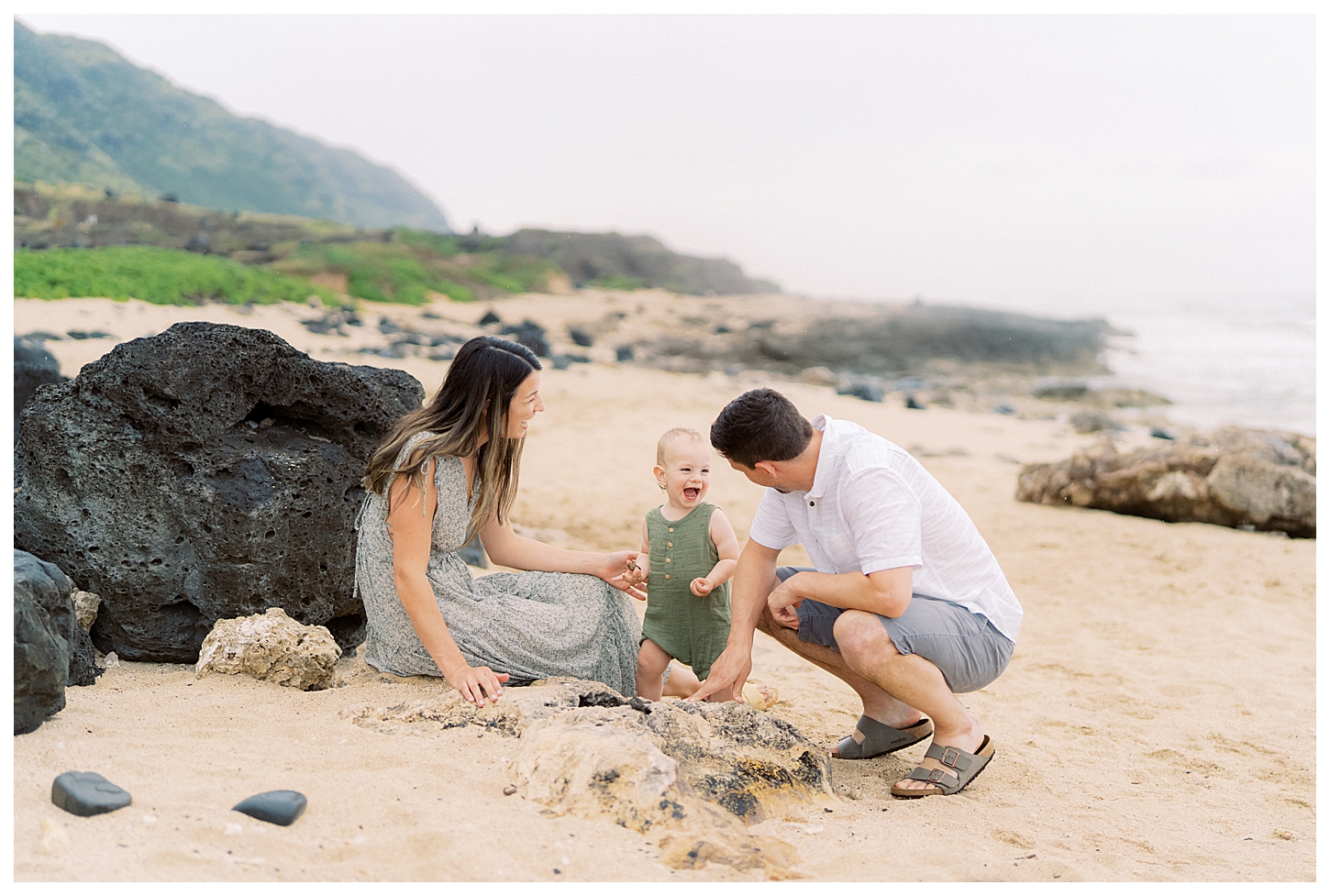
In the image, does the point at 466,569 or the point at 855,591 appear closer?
the point at 855,591

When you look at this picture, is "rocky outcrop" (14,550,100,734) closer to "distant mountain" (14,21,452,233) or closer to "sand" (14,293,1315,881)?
"sand" (14,293,1315,881)

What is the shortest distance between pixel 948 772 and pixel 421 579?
183 cm

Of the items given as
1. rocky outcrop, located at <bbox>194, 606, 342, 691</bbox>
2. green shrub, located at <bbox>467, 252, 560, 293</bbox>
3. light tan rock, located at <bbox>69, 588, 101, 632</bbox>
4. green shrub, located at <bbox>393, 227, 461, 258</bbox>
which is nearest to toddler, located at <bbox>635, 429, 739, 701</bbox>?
rocky outcrop, located at <bbox>194, 606, 342, 691</bbox>

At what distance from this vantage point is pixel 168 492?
3809mm

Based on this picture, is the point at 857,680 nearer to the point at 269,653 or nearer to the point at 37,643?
the point at 269,653

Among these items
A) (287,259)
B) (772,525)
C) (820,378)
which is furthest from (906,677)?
(287,259)

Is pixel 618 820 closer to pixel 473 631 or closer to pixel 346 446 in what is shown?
pixel 473 631

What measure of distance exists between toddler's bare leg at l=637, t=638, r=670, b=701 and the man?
36 centimetres

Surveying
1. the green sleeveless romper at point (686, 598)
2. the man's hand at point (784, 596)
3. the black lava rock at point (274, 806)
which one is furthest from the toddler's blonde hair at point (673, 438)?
the black lava rock at point (274, 806)

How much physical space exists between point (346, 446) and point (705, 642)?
171 centimetres

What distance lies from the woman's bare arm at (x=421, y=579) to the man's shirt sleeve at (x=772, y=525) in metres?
1.03

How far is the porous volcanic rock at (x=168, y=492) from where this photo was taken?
3.77 meters

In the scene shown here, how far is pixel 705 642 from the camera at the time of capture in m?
3.76

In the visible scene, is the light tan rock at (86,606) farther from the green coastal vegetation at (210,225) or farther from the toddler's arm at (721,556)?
the green coastal vegetation at (210,225)
